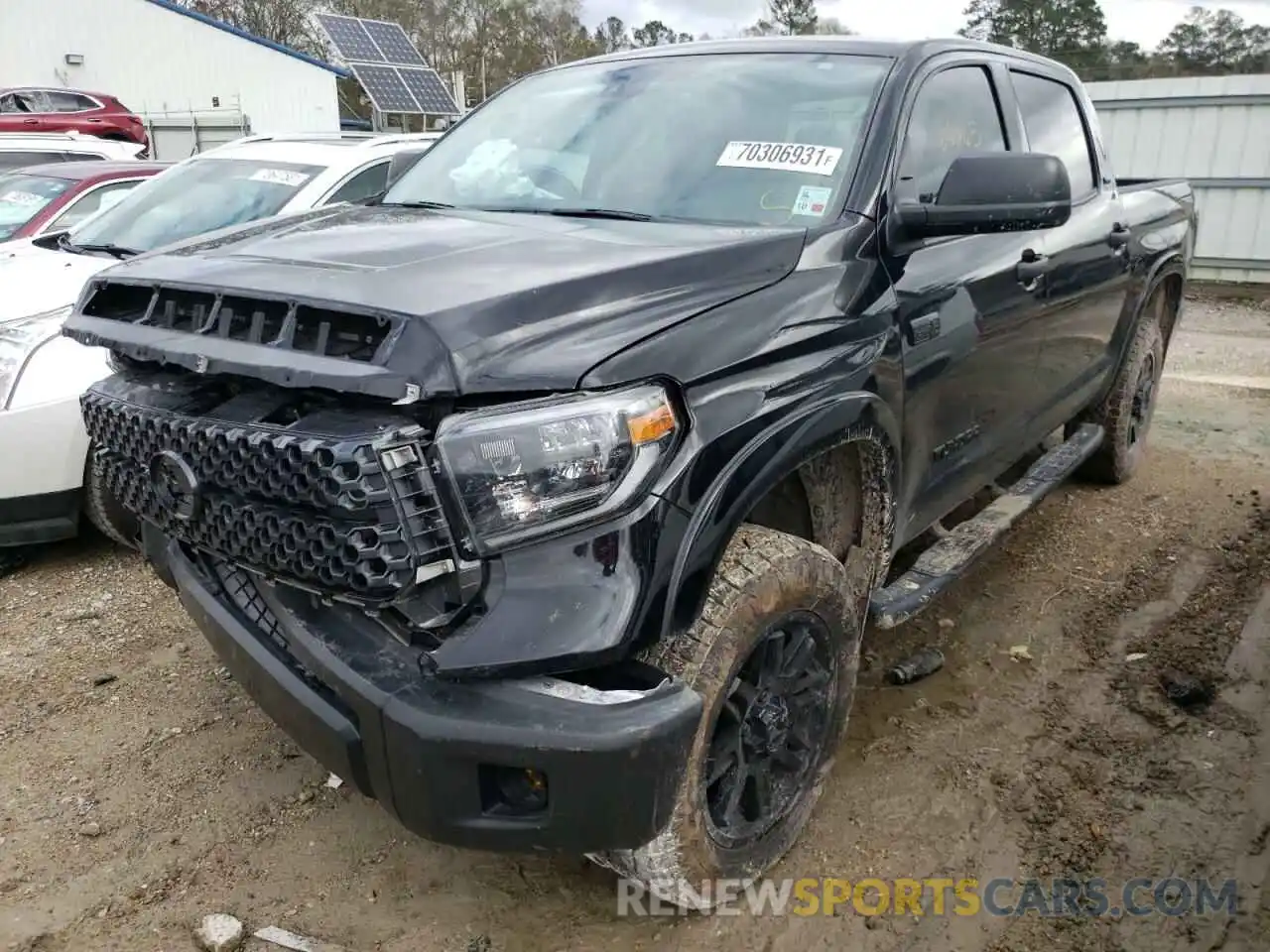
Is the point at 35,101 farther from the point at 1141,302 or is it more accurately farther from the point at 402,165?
the point at 1141,302

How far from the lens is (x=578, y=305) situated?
6.53ft

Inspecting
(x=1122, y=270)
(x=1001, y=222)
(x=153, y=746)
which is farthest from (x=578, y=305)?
(x=1122, y=270)

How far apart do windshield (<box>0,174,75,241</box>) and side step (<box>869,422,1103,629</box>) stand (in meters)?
5.79

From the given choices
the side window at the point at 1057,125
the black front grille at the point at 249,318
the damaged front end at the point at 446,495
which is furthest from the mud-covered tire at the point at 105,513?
the side window at the point at 1057,125

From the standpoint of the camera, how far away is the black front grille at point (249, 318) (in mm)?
1873

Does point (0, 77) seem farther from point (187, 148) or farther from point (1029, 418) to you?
point (1029, 418)

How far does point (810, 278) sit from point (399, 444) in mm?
1099

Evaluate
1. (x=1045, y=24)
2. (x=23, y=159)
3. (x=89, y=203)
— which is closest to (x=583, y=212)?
(x=89, y=203)

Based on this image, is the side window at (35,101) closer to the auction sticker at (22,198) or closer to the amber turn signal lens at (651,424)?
the auction sticker at (22,198)

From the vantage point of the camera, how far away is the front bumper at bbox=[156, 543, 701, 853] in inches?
70.8

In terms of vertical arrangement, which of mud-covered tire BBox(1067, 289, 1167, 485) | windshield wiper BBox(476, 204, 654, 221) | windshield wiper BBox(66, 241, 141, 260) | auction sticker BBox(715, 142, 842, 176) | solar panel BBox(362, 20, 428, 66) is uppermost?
solar panel BBox(362, 20, 428, 66)

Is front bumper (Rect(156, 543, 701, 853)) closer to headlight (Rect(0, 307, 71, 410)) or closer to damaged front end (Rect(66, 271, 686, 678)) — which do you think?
damaged front end (Rect(66, 271, 686, 678))

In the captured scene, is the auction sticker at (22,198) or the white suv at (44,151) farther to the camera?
the white suv at (44,151)

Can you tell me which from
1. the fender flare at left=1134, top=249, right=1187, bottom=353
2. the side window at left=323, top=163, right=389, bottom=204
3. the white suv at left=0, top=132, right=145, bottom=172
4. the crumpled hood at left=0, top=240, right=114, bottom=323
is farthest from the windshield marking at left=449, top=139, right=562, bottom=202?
the white suv at left=0, top=132, right=145, bottom=172
